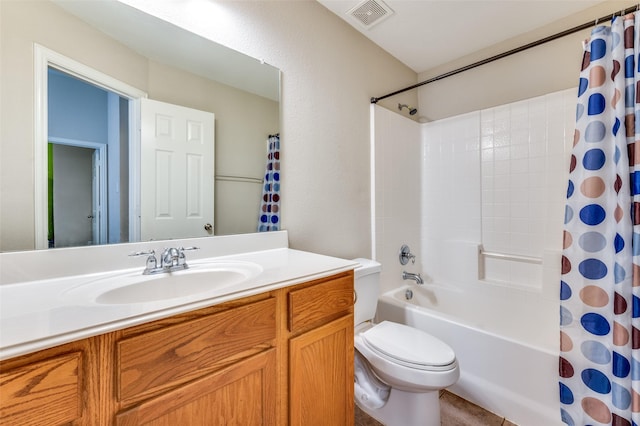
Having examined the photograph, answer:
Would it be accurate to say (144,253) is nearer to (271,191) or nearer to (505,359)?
(271,191)

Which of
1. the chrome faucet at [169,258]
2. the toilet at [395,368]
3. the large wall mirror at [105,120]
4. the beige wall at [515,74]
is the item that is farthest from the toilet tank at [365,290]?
the beige wall at [515,74]

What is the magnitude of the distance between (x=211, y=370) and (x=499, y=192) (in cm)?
216

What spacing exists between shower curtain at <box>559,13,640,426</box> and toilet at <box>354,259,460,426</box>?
1.88ft

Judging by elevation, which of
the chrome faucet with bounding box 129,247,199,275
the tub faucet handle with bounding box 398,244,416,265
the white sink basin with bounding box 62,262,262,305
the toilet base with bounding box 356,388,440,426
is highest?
the chrome faucet with bounding box 129,247,199,275

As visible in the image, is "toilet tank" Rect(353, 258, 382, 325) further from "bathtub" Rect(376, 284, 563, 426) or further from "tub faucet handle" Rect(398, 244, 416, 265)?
"tub faucet handle" Rect(398, 244, 416, 265)

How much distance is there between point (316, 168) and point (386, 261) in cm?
91

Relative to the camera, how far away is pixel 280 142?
1.43m

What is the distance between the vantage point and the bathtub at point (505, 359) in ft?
4.35

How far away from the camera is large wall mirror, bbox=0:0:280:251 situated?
0.82 metres

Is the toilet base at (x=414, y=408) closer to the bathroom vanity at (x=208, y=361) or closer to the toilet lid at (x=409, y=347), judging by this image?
Result: the toilet lid at (x=409, y=347)

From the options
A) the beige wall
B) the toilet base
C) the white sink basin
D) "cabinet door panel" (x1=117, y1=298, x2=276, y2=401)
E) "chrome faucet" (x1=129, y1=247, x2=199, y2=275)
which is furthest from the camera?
the beige wall

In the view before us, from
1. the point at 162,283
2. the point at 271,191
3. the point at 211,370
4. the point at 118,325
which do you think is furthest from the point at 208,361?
the point at 271,191

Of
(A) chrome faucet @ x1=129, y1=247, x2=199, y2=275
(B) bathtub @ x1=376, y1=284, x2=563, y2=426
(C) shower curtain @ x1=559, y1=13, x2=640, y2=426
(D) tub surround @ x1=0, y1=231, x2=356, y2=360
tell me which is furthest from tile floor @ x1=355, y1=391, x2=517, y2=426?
(A) chrome faucet @ x1=129, y1=247, x2=199, y2=275

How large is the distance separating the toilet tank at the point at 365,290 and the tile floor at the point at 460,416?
51 centimetres
